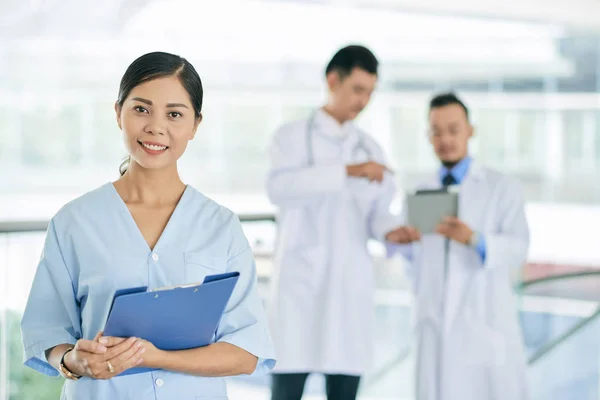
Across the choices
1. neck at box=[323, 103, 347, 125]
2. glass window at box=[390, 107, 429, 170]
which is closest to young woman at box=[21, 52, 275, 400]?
neck at box=[323, 103, 347, 125]

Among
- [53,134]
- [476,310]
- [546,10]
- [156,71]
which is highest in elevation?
[546,10]

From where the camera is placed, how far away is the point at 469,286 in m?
2.71

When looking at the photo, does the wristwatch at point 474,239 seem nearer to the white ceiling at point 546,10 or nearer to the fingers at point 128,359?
the fingers at point 128,359

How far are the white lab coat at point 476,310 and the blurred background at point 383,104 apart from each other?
0.95 m

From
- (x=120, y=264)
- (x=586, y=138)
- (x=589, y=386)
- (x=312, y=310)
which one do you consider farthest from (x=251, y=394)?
(x=120, y=264)

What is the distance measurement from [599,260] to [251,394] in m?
2.00

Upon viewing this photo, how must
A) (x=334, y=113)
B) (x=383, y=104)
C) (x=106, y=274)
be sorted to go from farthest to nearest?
(x=383, y=104), (x=334, y=113), (x=106, y=274)

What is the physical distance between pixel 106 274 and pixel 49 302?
11 cm

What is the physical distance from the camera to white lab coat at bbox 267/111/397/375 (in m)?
2.79

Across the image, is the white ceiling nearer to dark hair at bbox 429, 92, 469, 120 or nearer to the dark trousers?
dark hair at bbox 429, 92, 469, 120

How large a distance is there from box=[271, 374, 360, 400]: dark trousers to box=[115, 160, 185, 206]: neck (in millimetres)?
1485

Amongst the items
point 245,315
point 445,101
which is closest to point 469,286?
point 445,101

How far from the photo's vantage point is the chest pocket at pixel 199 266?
142 centimetres

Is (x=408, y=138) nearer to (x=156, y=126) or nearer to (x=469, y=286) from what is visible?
(x=469, y=286)
